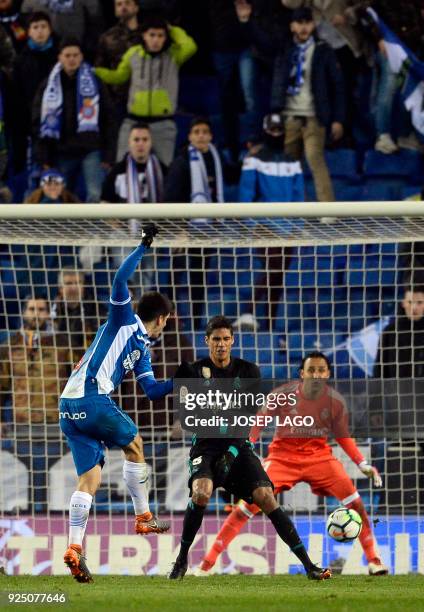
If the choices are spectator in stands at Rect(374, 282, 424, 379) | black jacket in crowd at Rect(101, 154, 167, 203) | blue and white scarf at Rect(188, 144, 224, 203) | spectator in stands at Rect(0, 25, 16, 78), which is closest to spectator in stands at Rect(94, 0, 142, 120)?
spectator in stands at Rect(0, 25, 16, 78)

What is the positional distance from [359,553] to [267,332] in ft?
6.79

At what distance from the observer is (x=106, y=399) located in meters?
8.96

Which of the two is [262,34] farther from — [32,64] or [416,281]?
[416,281]

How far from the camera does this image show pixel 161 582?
948 cm

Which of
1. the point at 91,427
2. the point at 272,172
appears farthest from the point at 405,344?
the point at 91,427

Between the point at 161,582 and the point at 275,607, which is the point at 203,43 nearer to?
the point at 161,582

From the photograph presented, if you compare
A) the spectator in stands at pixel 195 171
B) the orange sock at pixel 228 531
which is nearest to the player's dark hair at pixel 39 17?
the spectator in stands at pixel 195 171

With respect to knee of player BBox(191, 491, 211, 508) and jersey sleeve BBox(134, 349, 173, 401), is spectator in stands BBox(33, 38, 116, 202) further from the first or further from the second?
knee of player BBox(191, 491, 211, 508)

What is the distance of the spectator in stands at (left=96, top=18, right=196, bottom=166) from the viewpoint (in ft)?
47.5

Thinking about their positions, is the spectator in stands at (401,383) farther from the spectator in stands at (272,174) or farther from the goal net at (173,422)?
the spectator in stands at (272,174)

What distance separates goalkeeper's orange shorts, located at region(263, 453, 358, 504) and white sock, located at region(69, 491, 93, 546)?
210cm

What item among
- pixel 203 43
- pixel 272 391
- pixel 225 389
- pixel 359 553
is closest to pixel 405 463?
pixel 359 553

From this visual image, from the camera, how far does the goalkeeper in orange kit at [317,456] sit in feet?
34.4

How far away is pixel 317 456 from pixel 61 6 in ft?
22.9
